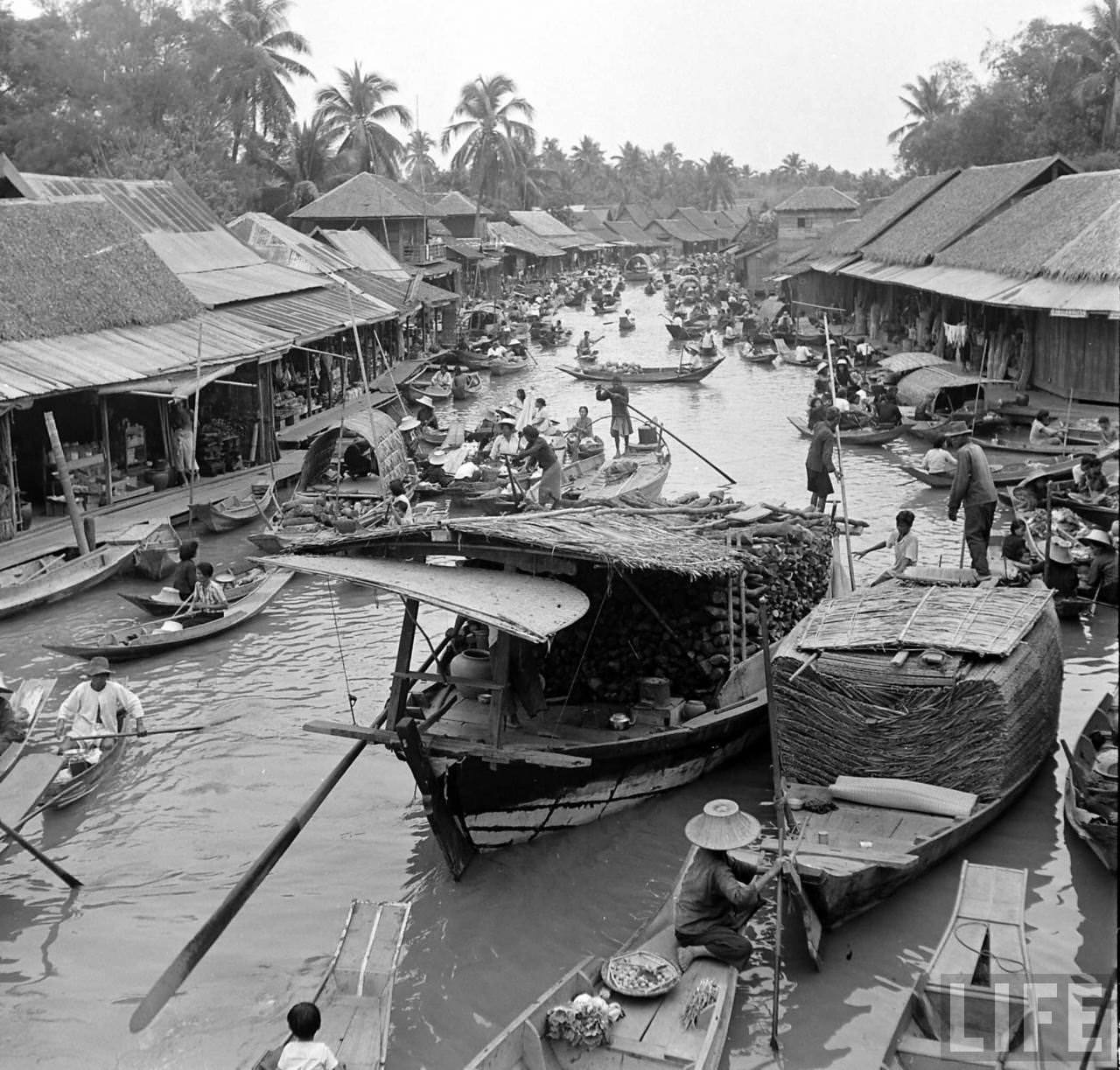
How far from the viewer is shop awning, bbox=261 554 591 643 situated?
8.34 meters

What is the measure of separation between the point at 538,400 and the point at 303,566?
1764 cm

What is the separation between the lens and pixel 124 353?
19031mm

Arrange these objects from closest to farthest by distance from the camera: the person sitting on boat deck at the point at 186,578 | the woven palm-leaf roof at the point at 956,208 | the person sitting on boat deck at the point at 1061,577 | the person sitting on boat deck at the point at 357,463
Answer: the person sitting on boat deck at the point at 1061,577
the person sitting on boat deck at the point at 186,578
the person sitting on boat deck at the point at 357,463
the woven palm-leaf roof at the point at 956,208

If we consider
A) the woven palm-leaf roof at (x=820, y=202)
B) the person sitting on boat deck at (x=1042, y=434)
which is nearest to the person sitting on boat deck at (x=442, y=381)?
the person sitting on boat deck at (x=1042, y=434)

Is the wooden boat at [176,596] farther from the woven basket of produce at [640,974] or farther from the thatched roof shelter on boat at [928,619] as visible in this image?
the woven basket of produce at [640,974]

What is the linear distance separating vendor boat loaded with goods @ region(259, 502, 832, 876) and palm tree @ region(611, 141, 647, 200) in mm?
120123

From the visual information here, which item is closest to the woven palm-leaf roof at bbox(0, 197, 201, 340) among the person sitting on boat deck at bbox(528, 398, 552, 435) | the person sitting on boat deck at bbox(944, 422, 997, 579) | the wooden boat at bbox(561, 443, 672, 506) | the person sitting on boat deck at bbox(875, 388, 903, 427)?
the person sitting on boat deck at bbox(528, 398, 552, 435)

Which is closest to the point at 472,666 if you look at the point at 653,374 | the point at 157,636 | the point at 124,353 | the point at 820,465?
the point at 157,636

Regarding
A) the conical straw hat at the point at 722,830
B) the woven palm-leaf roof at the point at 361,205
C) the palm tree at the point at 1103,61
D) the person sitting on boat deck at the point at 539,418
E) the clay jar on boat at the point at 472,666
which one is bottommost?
the conical straw hat at the point at 722,830

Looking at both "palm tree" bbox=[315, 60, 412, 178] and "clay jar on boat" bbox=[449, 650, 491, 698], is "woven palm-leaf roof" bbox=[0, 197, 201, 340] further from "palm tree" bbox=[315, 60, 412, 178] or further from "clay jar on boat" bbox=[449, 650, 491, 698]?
"palm tree" bbox=[315, 60, 412, 178]

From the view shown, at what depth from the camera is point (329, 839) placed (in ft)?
33.5

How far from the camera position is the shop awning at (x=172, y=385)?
17766 mm

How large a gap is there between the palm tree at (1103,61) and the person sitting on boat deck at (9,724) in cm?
4010

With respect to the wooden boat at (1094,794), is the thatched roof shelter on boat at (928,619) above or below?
above
